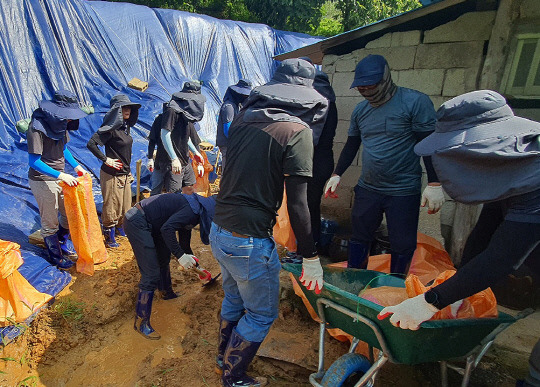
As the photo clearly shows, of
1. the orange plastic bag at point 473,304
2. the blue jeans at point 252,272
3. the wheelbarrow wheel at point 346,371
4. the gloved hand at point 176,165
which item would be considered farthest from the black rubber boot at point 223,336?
the gloved hand at point 176,165

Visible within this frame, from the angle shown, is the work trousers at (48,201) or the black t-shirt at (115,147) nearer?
the work trousers at (48,201)

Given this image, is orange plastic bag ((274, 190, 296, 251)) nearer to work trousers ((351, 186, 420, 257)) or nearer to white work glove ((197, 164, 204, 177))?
work trousers ((351, 186, 420, 257))

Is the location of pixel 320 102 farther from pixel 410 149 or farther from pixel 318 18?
pixel 318 18

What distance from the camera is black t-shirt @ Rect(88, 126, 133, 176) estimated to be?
407cm

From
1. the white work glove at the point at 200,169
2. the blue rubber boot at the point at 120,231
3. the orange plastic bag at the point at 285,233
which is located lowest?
the blue rubber boot at the point at 120,231

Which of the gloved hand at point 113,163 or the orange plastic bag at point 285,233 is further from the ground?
the gloved hand at point 113,163

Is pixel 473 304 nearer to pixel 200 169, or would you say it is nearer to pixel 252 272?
pixel 252 272

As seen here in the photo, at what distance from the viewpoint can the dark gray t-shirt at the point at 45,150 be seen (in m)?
3.42

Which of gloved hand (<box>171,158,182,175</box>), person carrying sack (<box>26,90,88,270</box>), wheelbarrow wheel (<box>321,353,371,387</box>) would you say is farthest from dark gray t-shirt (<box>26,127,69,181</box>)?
wheelbarrow wheel (<box>321,353,371,387</box>)

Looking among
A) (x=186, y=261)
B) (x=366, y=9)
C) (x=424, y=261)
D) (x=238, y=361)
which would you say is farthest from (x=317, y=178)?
(x=366, y=9)

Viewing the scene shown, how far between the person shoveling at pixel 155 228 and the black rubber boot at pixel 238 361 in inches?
31.4

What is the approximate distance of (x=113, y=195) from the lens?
4.27 metres

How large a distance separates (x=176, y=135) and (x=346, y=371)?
3556 millimetres

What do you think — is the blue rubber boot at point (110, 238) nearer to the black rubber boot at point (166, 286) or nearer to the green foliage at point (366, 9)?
the black rubber boot at point (166, 286)
